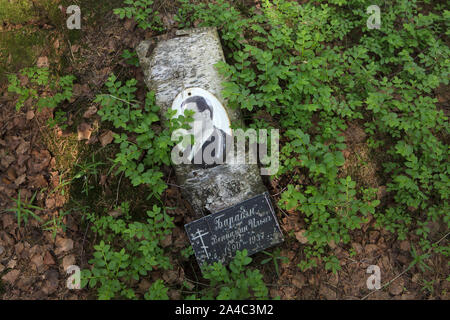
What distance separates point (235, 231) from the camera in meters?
3.06

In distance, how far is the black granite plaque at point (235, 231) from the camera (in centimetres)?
299

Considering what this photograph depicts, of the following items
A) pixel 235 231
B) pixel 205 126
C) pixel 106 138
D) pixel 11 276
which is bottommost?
pixel 11 276

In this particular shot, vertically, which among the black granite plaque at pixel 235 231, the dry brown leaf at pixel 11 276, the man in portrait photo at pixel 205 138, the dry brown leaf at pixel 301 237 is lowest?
the dry brown leaf at pixel 11 276

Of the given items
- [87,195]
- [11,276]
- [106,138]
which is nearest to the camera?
[11,276]

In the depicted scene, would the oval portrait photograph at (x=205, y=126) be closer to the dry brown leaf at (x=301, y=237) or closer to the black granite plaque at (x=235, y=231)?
the black granite plaque at (x=235, y=231)

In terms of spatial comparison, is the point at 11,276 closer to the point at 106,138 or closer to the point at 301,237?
the point at 106,138

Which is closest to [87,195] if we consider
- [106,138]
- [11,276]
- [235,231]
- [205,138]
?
[106,138]

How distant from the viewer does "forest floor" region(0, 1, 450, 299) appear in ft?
10.00

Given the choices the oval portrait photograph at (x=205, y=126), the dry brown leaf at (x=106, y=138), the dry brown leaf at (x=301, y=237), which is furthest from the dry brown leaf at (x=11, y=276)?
the dry brown leaf at (x=301, y=237)

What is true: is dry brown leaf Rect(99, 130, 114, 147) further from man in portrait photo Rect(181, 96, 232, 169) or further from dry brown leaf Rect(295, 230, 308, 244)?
dry brown leaf Rect(295, 230, 308, 244)

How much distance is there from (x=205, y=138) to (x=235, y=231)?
1020 mm

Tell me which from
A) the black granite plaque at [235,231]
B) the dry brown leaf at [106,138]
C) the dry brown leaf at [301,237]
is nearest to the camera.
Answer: the black granite plaque at [235,231]

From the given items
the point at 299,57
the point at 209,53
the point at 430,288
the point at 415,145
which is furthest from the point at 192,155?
the point at 430,288

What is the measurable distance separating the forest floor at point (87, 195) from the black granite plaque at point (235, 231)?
0.16m
